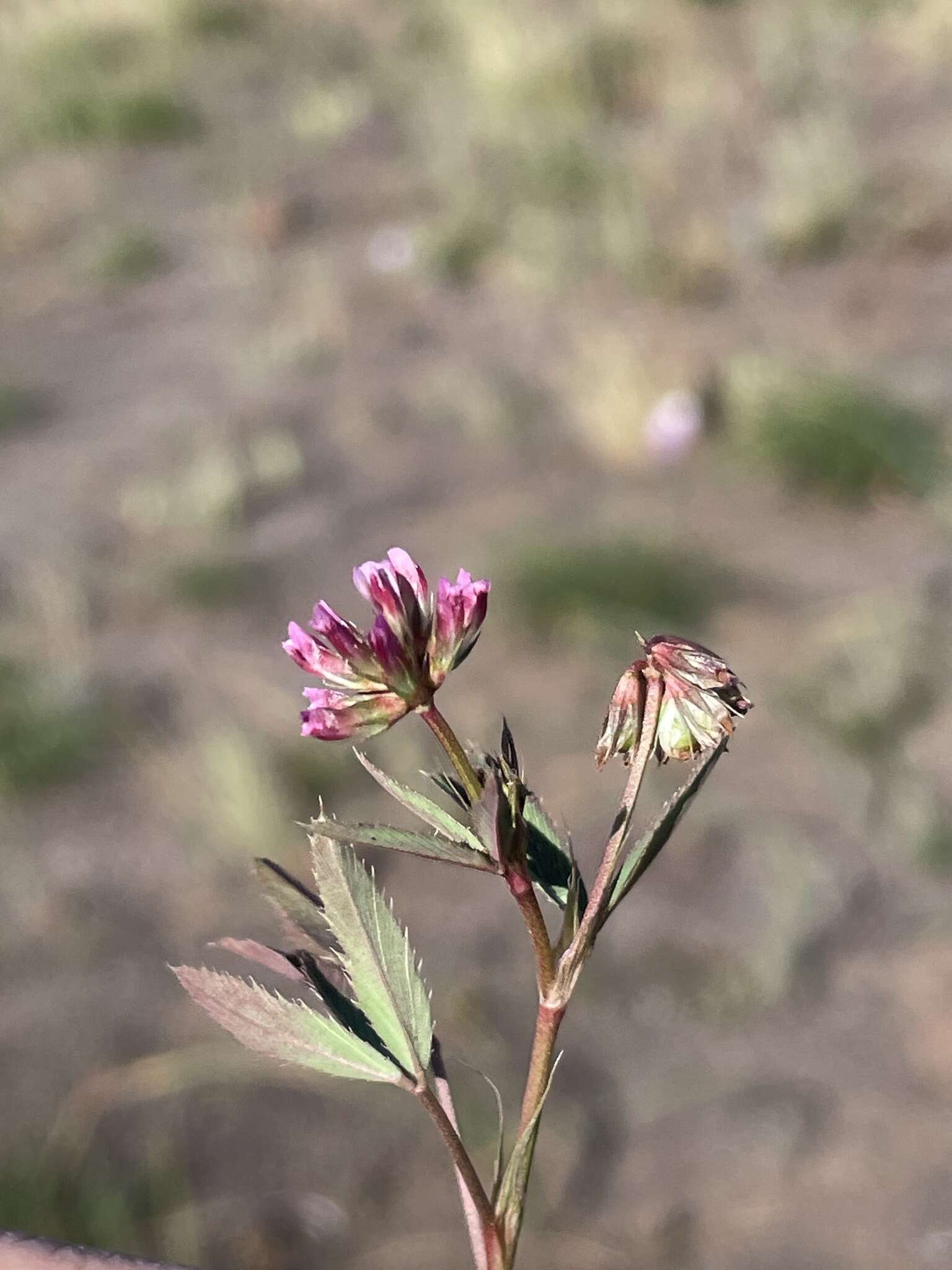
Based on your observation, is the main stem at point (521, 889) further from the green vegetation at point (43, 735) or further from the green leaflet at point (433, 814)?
the green vegetation at point (43, 735)

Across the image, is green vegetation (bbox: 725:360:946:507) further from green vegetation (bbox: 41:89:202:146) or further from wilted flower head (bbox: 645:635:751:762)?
green vegetation (bbox: 41:89:202:146)

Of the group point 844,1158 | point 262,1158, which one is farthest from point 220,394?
point 844,1158

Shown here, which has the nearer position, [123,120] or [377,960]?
[377,960]

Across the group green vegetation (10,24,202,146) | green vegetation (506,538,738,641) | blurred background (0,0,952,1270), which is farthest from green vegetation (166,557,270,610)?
green vegetation (10,24,202,146)

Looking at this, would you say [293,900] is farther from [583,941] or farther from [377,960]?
[583,941]

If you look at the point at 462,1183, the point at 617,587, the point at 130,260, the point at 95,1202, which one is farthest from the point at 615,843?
the point at 130,260

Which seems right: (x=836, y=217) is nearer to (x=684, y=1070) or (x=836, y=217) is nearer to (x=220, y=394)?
(x=220, y=394)

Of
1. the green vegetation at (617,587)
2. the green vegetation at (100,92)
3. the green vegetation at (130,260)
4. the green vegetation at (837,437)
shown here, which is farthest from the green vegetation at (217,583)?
the green vegetation at (100,92)
